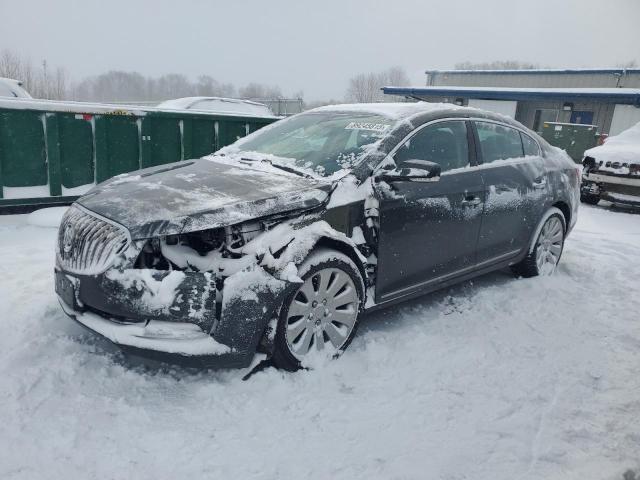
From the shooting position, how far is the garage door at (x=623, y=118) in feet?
67.3

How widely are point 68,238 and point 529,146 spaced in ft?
13.3

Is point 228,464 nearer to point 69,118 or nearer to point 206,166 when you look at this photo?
point 206,166

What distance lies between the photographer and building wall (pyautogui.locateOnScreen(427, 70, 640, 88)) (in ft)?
88.4

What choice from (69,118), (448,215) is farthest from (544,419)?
(69,118)

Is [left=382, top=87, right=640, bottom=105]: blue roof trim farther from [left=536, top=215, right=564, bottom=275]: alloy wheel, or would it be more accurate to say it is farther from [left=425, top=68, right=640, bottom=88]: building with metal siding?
[left=536, top=215, right=564, bottom=275]: alloy wheel

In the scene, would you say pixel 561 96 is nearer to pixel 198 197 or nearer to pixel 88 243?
pixel 198 197

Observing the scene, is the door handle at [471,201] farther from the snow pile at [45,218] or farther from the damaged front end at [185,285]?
the snow pile at [45,218]

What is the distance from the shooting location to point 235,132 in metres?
8.02

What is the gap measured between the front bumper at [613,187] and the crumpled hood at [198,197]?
8024mm

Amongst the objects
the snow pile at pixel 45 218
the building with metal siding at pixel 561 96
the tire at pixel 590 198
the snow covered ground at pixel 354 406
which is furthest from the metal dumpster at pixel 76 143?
the building with metal siding at pixel 561 96

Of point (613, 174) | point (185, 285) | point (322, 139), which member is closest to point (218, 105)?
point (613, 174)

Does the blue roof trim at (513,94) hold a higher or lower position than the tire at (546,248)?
higher

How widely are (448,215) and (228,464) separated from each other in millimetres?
2367

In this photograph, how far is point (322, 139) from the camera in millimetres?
3861
